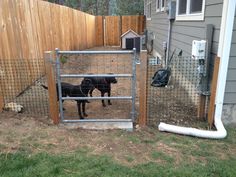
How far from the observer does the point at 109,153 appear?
3248mm

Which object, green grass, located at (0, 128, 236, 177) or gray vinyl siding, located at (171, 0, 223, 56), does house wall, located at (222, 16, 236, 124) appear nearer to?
gray vinyl siding, located at (171, 0, 223, 56)

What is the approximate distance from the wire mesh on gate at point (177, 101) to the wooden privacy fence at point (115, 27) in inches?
466

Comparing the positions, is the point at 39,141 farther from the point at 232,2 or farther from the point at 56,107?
the point at 232,2

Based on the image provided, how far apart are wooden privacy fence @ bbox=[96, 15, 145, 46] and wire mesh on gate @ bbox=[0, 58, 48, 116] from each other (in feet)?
40.1

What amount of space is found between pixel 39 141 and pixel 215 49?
2.95 m

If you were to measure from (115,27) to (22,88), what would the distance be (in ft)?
44.3

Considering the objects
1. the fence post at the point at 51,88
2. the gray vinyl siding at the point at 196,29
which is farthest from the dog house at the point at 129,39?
the fence post at the point at 51,88

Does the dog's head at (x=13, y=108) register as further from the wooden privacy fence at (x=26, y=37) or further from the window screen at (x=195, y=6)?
the window screen at (x=195, y=6)

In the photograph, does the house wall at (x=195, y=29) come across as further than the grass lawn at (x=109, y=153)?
Yes

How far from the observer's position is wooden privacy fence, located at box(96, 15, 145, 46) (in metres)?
17.9

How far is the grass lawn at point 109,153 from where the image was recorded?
9.43ft

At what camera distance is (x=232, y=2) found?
11.5 ft

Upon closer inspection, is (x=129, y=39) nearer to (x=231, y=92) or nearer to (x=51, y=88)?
(x=231, y=92)

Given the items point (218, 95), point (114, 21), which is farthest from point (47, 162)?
point (114, 21)
